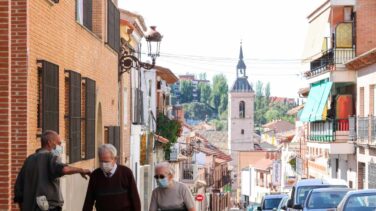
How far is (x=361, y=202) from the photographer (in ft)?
65.8

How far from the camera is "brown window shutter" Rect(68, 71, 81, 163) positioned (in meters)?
21.2

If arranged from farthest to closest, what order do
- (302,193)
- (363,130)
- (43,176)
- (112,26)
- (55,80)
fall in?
(363,130) → (112,26) → (302,193) → (55,80) → (43,176)

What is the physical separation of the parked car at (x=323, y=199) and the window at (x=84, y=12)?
6313 millimetres

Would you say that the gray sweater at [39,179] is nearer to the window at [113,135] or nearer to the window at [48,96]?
the window at [48,96]

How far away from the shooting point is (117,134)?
31922 mm

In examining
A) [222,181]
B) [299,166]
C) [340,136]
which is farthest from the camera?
[222,181]

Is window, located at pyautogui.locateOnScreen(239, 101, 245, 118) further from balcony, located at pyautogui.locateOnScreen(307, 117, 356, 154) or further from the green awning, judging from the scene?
balcony, located at pyautogui.locateOnScreen(307, 117, 356, 154)

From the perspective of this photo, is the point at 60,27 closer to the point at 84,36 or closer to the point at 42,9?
the point at 42,9

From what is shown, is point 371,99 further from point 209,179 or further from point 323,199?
point 209,179

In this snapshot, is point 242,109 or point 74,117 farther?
point 242,109

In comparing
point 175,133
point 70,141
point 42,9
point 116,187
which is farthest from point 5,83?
point 175,133

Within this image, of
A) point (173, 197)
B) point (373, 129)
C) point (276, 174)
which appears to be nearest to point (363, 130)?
point (373, 129)

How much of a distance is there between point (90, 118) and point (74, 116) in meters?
3.16

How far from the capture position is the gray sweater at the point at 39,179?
12852 millimetres
